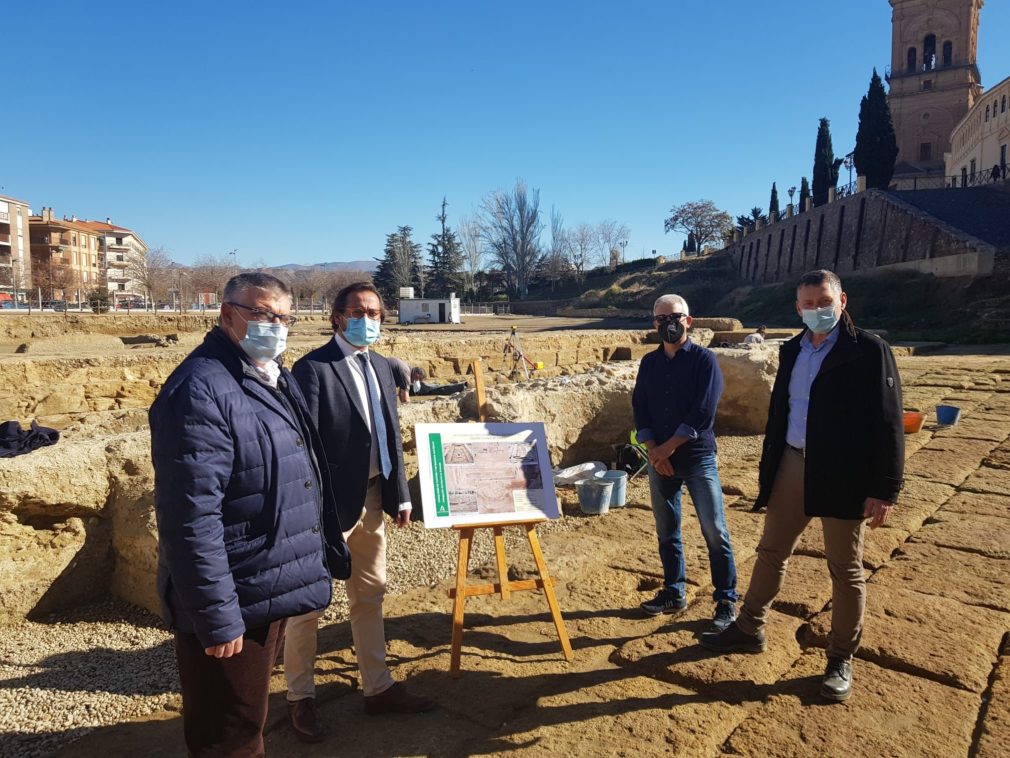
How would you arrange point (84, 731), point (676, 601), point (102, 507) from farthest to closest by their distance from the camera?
point (102, 507) → point (676, 601) → point (84, 731)

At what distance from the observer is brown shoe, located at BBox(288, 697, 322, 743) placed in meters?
2.71

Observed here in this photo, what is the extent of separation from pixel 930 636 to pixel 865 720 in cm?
100

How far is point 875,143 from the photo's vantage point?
133 ft

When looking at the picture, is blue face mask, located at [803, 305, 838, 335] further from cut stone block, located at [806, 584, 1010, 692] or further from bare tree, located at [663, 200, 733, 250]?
bare tree, located at [663, 200, 733, 250]

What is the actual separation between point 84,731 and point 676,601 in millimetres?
3007

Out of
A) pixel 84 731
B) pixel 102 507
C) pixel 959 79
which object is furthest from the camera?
pixel 959 79

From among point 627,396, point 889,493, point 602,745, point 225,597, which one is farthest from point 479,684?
point 627,396

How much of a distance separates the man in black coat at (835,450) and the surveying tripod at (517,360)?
11.5m

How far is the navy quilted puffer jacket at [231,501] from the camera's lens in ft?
6.24

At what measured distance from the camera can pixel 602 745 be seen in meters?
2.64

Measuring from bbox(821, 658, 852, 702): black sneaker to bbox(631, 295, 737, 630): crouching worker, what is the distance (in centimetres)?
62

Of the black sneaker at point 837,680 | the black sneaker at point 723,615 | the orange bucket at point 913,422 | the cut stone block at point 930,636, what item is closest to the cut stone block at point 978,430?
the orange bucket at point 913,422

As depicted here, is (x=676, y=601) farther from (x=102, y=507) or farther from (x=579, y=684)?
(x=102, y=507)

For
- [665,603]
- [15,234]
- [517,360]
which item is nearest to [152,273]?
[15,234]
